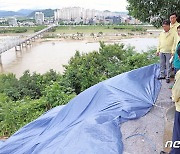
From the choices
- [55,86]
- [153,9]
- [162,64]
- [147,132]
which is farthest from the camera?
[55,86]

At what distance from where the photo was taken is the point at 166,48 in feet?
12.4

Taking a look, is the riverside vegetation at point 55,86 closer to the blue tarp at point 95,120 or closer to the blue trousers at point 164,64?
the blue tarp at point 95,120

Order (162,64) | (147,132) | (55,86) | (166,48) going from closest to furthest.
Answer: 1. (147,132)
2. (166,48)
3. (162,64)
4. (55,86)

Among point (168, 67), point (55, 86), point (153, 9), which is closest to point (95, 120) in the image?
point (168, 67)

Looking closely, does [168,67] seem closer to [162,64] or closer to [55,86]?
[162,64]

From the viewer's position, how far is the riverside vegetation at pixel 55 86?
5.59 metres

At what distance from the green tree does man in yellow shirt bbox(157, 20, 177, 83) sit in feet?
5.40

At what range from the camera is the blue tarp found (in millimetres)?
2348

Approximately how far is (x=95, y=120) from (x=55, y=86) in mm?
3727

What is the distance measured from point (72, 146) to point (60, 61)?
17983 millimetres

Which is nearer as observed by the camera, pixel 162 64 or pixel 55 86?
pixel 162 64

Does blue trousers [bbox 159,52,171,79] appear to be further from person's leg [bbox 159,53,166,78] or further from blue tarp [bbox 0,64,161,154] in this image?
blue tarp [bbox 0,64,161,154]

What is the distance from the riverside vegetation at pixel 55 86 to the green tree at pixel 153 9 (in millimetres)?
1713

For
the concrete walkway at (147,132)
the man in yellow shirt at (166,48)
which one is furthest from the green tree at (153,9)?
the concrete walkway at (147,132)
